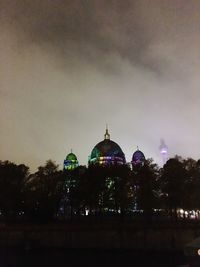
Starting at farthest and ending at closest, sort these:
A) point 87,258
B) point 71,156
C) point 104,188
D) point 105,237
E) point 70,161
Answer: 1. point 71,156
2. point 70,161
3. point 104,188
4. point 105,237
5. point 87,258

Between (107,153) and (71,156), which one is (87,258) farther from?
(71,156)

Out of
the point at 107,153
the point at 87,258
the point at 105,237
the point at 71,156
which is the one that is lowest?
the point at 87,258

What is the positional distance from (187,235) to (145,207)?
847 inches

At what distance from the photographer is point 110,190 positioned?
294ft

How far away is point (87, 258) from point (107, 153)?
98.2 m

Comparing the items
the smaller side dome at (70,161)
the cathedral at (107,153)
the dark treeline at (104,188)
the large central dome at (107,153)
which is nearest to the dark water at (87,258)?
the dark treeline at (104,188)

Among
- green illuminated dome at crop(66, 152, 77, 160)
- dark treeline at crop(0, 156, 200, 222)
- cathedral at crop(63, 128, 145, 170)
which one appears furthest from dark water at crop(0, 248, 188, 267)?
green illuminated dome at crop(66, 152, 77, 160)

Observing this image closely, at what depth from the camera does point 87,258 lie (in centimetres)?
5422

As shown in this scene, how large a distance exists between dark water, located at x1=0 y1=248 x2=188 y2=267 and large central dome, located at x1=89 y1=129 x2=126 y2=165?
87.0 metres

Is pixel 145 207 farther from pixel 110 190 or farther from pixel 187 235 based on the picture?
pixel 187 235

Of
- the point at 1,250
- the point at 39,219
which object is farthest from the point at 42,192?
the point at 1,250

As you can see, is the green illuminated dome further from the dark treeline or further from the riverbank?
the riverbank

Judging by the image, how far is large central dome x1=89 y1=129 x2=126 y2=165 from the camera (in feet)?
493

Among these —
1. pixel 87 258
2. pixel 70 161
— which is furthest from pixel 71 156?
pixel 87 258
